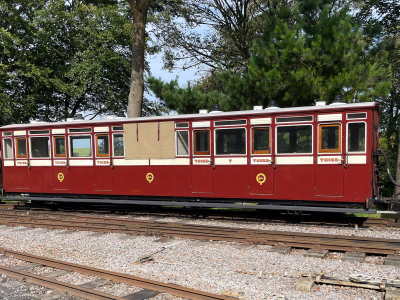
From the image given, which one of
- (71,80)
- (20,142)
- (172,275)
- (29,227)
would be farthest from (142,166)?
(71,80)

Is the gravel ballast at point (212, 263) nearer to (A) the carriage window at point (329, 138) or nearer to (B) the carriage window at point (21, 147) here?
(A) the carriage window at point (329, 138)

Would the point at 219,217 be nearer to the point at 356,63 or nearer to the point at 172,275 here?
the point at 172,275

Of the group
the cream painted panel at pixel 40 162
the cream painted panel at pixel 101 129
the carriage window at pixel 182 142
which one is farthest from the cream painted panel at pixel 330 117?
→ the cream painted panel at pixel 40 162

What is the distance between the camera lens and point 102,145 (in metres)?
12.3

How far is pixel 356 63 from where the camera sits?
41.6ft

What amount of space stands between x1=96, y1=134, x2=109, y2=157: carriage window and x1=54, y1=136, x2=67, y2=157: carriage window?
135 cm

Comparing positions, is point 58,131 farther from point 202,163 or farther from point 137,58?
point 137,58

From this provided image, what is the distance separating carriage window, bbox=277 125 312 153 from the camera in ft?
32.0

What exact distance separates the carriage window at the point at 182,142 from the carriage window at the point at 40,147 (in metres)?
4.82

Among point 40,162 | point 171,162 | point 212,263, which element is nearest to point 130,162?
point 171,162

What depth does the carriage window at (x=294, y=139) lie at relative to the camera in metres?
9.74

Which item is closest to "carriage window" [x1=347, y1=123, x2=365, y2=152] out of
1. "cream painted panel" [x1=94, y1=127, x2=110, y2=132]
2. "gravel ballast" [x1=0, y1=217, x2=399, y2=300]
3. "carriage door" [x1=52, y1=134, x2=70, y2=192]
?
"gravel ballast" [x1=0, y1=217, x2=399, y2=300]

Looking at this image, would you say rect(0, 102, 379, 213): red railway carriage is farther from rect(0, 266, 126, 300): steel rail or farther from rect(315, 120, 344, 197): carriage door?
rect(0, 266, 126, 300): steel rail

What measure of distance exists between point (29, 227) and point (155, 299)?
6.85 m
